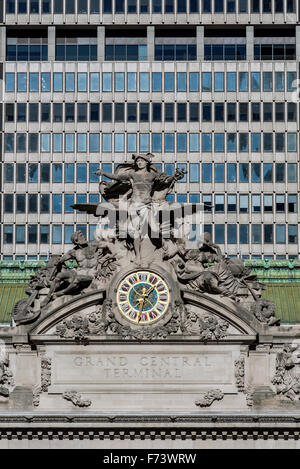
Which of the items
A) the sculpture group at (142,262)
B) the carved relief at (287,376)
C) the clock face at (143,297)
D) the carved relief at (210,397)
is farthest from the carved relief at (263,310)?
the clock face at (143,297)

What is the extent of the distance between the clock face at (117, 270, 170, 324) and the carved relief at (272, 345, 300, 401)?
7176mm

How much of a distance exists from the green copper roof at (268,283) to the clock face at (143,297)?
8.83 m

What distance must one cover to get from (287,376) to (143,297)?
9.25m

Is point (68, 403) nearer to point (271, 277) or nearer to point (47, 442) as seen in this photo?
point (47, 442)

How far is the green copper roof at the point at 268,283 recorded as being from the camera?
14212 centimetres

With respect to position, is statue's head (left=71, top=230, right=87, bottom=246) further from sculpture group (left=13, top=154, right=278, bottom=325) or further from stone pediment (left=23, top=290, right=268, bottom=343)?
stone pediment (left=23, top=290, right=268, bottom=343)

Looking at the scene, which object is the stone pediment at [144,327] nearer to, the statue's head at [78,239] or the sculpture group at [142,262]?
the sculpture group at [142,262]

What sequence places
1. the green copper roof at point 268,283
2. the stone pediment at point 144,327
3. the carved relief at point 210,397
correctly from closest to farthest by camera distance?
1. the carved relief at point 210,397
2. the stone pediment at point 144,327
3. the green copper roof at point 268,283

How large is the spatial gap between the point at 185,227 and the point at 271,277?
12513 mm

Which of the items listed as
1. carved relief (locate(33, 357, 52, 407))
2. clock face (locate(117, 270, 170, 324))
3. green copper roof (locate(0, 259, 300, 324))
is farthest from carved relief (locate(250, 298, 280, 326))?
carved relief (locate(33, 357, 52, 407))

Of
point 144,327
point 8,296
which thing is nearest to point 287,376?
point 144,327

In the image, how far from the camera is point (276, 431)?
440 ft

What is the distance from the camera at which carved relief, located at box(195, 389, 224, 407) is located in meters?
135

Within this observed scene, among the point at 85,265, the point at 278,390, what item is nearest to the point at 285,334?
the point at 278,390
